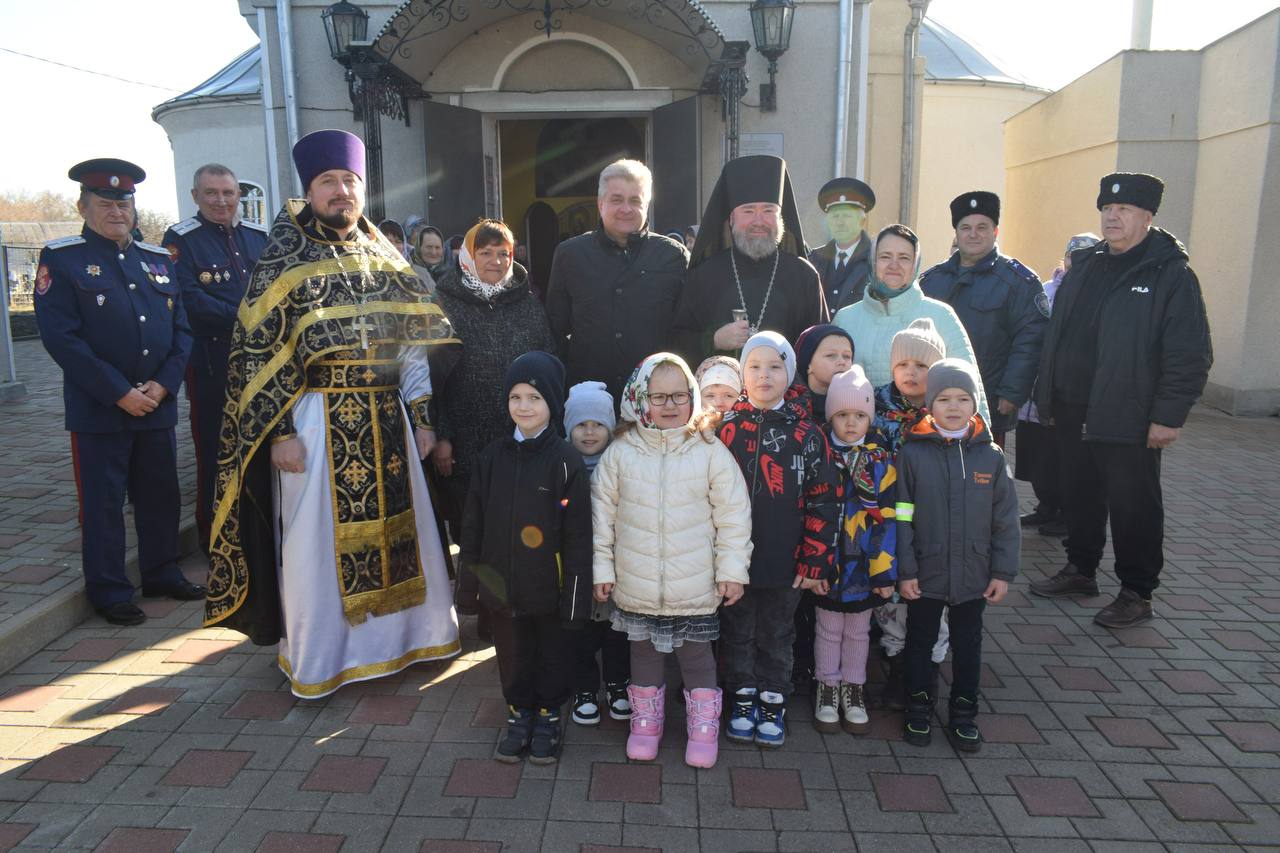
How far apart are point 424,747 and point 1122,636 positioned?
3217 millimetres

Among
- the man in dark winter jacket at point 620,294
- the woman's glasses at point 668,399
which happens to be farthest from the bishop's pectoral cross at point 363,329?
the woman's glasses at point 668,399

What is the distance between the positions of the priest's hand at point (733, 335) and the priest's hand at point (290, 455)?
1749 millimetres

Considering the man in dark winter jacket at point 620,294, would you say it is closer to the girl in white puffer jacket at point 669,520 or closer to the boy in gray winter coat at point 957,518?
the girl in white puffer jacket at point 669,520

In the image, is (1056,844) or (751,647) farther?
(751,647)

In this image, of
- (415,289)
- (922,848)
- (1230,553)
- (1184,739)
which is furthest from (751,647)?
(1230,553)

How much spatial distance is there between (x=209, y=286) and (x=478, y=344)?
80.0 inches

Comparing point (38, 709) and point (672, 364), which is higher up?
point (672, 364)

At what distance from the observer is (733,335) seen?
3.64 m

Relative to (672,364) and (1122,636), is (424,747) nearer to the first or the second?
(672,364)

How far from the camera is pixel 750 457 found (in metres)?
3.13

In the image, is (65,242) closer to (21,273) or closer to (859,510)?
(859,510)

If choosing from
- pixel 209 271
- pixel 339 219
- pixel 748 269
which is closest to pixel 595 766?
pixel 748 269

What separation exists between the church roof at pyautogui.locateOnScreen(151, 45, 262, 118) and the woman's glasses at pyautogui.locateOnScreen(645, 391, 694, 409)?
16.7m

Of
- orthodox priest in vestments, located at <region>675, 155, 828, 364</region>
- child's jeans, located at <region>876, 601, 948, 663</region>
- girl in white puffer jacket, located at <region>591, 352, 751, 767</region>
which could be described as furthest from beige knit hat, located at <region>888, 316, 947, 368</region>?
child's jeans, located at <region>876, 601, 948, 663</region>
